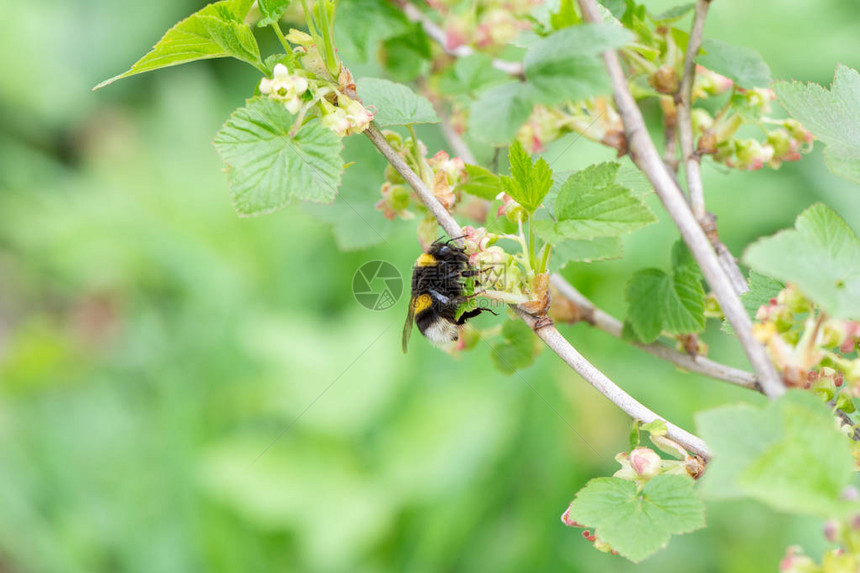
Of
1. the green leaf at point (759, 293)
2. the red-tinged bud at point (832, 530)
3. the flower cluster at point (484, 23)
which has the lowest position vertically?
the green leaf at point (759, 293)

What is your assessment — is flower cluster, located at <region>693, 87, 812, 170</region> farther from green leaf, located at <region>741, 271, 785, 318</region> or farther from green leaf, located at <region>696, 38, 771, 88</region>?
green leaf, located at <region>741, 271, 785, 318</region>

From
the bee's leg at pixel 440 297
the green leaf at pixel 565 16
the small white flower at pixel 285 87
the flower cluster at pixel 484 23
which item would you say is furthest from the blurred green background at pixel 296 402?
the small white flower at pixel 285 87

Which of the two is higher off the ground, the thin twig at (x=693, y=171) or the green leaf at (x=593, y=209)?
the green leaf at (x=593, y=209)

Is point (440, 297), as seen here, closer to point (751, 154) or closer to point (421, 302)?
point (421, 302)

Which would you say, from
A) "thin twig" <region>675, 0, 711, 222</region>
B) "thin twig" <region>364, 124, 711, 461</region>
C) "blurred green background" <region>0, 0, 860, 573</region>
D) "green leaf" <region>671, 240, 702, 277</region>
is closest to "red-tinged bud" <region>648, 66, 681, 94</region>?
"thin twig" <region>675, 0, 711, 222</region>

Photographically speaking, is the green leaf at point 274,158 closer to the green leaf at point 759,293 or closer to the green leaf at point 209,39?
the green leaf at point 209,39

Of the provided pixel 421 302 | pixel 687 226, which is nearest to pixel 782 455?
pixel 687 226

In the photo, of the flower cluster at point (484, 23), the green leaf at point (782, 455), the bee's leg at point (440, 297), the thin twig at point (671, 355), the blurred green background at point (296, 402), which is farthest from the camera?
the blurred green background at point (296, 402)
